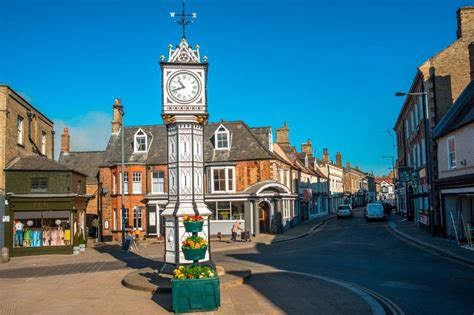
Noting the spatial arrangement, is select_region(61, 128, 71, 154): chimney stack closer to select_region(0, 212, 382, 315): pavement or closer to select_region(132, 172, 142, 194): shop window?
select_region(132, 172, 142, 194): shop window

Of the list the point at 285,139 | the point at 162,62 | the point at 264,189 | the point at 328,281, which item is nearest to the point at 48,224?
the point at 264,189

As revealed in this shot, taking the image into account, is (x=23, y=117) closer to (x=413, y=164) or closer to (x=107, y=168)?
(x=107, y=168)

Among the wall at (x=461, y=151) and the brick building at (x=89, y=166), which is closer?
the wall at (x=461, y=151)

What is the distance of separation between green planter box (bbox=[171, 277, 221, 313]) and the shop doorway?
988 inches

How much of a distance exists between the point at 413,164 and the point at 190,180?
2940 centimetres

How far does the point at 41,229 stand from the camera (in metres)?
26.6

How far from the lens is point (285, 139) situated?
160ft

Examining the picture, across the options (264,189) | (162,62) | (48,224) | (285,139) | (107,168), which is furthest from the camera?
(285,139)

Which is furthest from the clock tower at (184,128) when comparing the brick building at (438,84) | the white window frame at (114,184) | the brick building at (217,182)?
the white window frame at (114,184)

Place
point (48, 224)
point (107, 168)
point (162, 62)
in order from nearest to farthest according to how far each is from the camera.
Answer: point (162, 62) < point (48, 224) < point (107, 168)

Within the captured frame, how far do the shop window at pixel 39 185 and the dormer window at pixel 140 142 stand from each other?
1053 centimetres

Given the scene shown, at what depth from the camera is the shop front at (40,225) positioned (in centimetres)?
2581

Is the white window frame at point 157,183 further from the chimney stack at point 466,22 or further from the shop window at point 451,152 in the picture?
the chimney stack at point 466,22

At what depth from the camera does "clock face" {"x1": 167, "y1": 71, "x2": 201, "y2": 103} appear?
1448 centimetres
